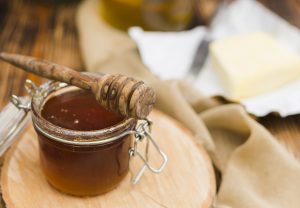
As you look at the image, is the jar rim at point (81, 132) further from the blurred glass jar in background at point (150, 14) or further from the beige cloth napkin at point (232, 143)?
the blurred glass jar in background at point (150, 14)

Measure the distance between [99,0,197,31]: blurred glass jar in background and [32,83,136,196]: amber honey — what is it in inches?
20.5


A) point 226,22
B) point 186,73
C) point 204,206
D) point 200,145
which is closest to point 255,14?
point 226,22

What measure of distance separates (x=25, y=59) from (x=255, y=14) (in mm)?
777

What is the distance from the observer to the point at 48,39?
1.20 metres

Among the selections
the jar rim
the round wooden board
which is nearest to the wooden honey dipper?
the jar rim

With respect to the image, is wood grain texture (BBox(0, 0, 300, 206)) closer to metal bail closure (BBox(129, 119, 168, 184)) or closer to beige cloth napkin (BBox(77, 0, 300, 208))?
beige cloth napkin (BBox(77, 0, 300, 208))

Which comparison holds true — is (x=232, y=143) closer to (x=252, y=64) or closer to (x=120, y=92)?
(x=252, y=64)

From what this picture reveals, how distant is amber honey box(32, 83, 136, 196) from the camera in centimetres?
65

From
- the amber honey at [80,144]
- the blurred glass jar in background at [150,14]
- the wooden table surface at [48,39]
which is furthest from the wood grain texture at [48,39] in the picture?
the amber honey at [80,144]

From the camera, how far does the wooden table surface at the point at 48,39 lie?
37.6 inches

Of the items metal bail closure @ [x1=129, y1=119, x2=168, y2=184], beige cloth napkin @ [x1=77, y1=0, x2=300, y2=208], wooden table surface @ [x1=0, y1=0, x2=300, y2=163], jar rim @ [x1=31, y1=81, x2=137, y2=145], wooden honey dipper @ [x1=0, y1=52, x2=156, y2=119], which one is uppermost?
wooden honey dipper @ [x1=0, y1=52, x2=156, y2=119]

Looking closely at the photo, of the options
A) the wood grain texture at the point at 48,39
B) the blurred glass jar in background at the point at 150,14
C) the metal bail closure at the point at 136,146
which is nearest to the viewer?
the metal bail closure at the point at 136,146

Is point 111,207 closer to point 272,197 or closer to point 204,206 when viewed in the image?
point 204,206

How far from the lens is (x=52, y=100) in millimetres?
741
